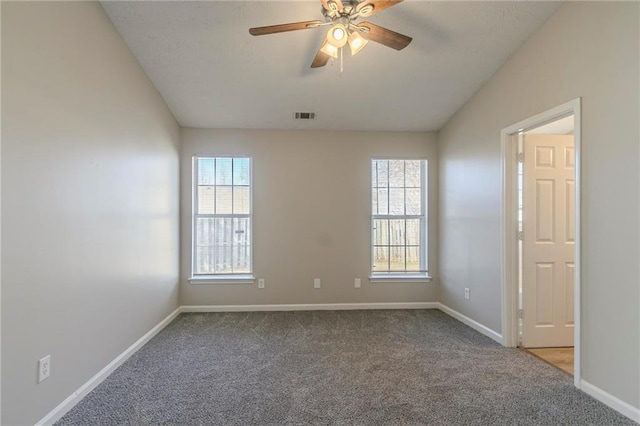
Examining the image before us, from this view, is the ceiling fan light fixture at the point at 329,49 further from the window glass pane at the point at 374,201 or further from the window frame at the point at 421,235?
the window glass pane at the point at 374,201

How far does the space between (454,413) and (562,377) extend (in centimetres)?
108

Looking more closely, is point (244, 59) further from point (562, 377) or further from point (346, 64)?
point (562, 377)

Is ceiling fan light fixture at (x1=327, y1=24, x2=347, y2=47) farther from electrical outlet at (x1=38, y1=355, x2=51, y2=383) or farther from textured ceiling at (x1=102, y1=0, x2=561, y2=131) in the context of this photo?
electrical outlet at (x1=38, y1=355, x2=51, y2=383)

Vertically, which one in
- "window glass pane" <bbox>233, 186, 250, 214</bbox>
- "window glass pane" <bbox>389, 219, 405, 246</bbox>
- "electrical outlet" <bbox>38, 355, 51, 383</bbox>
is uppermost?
"window glass pane" <bbox>233, 186, 250, 214</bbox>

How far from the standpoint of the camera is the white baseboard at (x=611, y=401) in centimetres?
181

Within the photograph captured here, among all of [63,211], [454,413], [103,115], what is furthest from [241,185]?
[454,413]

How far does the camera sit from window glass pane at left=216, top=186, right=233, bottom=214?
407 cm

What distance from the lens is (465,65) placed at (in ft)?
9.65

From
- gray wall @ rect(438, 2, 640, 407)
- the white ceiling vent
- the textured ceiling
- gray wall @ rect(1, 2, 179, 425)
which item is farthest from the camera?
the white ceiling vent

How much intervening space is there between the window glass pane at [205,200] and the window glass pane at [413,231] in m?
2.63

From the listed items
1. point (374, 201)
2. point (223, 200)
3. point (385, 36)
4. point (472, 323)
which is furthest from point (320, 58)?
point (472, 323)

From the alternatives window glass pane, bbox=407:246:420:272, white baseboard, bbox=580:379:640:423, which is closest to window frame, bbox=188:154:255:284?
window glass pane, bbox=407:246:420:272

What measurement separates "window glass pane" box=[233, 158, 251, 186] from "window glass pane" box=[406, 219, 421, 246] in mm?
2247

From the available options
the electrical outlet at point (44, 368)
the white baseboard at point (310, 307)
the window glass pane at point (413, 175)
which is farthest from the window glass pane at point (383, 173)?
the electrical outlet at point (44, 368)
